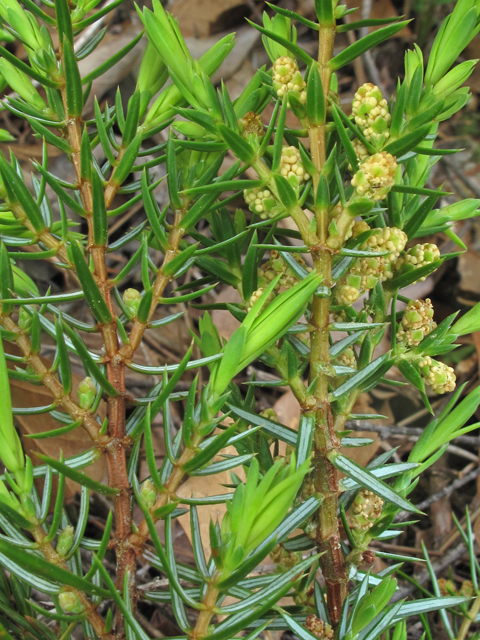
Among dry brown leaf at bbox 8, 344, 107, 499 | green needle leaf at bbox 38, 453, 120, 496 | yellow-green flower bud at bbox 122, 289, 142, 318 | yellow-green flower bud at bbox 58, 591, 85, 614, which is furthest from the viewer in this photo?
dry brown leaf at bbox 8, 344, 107, 499

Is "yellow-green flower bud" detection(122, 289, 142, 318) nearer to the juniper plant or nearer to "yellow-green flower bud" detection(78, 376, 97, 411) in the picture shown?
Answer: the juniper plant

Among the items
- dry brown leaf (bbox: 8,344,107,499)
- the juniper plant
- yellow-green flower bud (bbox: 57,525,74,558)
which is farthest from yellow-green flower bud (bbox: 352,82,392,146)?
dry brown leaf (bbox: 8,344,107,499)

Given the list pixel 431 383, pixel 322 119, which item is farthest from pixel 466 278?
pixel 322 119

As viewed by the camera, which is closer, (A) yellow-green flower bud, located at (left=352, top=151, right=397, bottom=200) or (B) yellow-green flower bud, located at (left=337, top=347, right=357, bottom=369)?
(A) yellow-green flower bud, located at (left=352, top=151, right=397, bottom=200)

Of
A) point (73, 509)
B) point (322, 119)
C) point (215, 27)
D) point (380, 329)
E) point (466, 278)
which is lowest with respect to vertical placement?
point (73, 509)

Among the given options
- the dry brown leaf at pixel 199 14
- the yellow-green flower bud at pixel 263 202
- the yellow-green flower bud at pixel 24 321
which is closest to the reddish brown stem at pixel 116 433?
the yellow-green flower bud at pixel 24 321

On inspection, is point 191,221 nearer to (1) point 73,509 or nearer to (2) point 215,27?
(1) point 73,509

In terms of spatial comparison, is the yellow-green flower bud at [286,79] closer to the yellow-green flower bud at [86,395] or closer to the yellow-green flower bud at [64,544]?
the yellow-green flower bud at [86,395]
